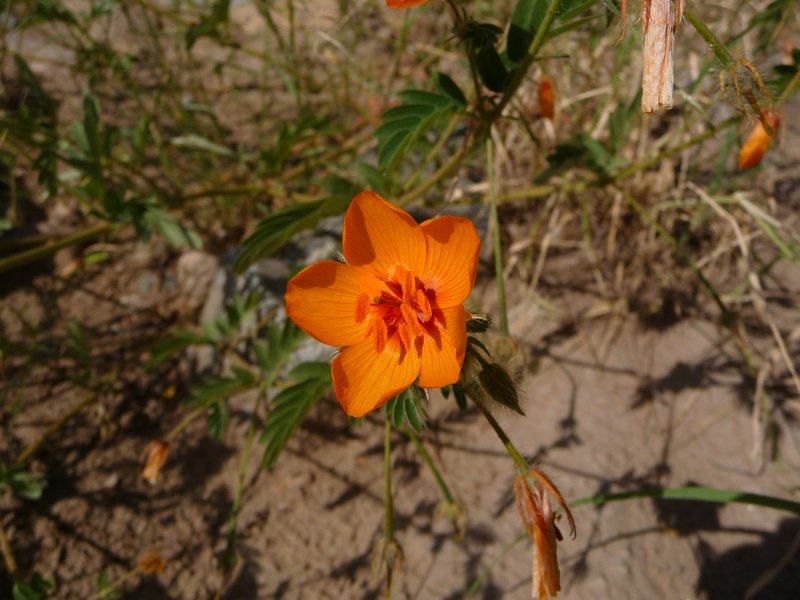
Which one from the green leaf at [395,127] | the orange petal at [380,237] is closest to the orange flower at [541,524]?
the orange petal at [380,237]

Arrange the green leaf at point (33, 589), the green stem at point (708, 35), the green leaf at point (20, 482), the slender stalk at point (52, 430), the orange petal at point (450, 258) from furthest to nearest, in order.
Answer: the slender stalk at point (52, 430) → the green leaf at point (20, 482) → the green leaf at point (33, 589) → the orange petal at point (450, 258) → the green stem at point (708, 35)

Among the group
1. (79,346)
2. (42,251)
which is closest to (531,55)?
(42,251)

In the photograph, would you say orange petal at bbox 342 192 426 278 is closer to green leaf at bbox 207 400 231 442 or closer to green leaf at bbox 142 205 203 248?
green leaf at bbox 207 400 231 442

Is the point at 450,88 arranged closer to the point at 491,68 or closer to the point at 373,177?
the point at 491,68

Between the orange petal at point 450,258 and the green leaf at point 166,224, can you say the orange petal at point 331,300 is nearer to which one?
the orange petal at point 450,258

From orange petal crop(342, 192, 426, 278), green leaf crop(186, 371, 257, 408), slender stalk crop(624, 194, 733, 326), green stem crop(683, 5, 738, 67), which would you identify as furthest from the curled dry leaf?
green stem crop(683, 5, 738, 67)
